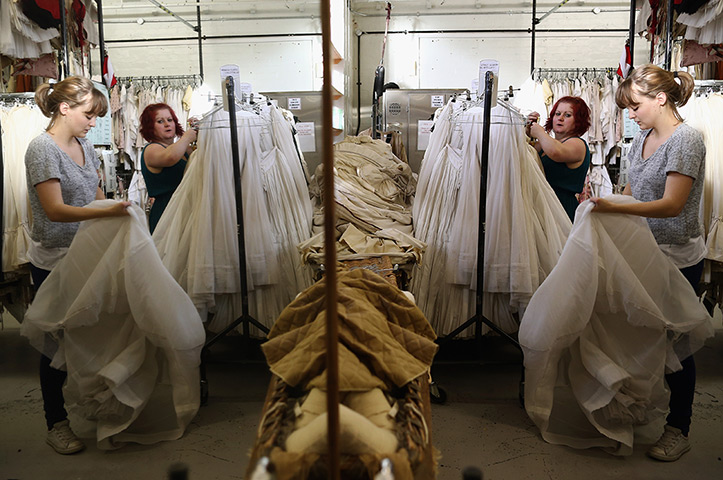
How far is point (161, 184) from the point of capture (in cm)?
96

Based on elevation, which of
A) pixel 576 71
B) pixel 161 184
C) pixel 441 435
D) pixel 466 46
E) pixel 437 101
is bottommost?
pixel 441 435

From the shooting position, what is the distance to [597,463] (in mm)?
1222

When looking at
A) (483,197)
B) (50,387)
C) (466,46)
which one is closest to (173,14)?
(50,387)

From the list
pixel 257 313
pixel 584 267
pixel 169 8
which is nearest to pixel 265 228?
pixel 257 313

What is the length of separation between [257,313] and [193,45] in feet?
1.61

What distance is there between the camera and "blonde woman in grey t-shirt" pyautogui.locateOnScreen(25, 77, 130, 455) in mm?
912

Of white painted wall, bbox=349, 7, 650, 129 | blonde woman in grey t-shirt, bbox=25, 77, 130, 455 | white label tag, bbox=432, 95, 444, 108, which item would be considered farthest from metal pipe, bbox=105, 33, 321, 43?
white painted wall, bbox=349, 7, 650, 129

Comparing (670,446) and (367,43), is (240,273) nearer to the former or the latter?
(670,446)

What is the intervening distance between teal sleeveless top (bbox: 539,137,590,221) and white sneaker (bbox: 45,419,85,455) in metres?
1.36

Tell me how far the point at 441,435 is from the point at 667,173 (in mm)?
820

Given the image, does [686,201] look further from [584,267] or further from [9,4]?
[9,4]

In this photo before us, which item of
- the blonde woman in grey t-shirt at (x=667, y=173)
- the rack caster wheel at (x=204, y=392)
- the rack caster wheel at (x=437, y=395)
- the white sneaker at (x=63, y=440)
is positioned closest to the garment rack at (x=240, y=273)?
the rack caster wheel at (x=204, y=392)

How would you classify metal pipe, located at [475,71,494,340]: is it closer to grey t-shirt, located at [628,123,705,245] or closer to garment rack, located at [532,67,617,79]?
grey t-shirt, located at [628,123,705,245]

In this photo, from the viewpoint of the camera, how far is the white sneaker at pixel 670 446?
4.15 ft
